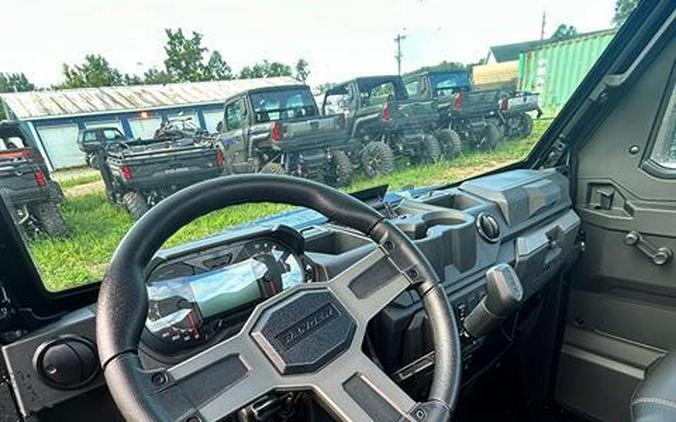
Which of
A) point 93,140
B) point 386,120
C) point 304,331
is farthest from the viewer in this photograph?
point 386,120

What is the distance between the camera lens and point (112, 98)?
123cm

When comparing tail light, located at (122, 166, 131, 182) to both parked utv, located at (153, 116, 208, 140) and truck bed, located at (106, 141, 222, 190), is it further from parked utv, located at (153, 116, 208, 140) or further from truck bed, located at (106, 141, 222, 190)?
parked utv, located at (153, 116, 208, 140)

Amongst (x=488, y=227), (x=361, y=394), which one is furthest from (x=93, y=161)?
(x=488, y=227)

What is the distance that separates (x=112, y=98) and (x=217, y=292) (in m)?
0.73

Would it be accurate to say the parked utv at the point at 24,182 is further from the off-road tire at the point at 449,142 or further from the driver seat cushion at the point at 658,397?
the off-road tire at the point at 449,142

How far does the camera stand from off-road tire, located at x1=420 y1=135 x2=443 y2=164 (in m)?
2.39

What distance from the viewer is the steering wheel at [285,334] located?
0.59 m

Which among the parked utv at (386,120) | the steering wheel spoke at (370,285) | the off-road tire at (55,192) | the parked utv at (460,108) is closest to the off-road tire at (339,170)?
the parked utv at (386,120)

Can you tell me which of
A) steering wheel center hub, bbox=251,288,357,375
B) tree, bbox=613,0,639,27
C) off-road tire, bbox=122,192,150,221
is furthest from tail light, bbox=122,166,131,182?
tree, bbox=613,0,639,27

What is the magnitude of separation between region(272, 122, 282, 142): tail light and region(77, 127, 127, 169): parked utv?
95 centimetres

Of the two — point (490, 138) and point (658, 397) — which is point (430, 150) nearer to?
point (490, 138)

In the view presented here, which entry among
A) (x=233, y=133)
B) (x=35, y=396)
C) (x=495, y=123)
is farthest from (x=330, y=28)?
(x=495, y=123)

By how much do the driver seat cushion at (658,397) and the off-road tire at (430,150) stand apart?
1.37m

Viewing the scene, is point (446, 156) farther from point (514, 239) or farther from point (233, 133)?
point (233, 133)
